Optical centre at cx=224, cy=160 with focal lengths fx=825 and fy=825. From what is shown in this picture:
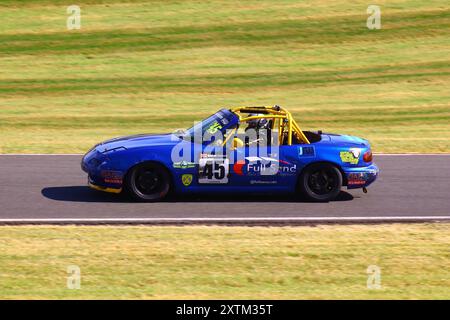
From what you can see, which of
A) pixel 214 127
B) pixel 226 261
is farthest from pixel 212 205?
pixel 226 261

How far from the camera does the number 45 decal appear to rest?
39.3 ft

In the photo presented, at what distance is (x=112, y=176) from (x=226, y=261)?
11.3 feet

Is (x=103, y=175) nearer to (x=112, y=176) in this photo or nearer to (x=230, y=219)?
(x=112, y=176)

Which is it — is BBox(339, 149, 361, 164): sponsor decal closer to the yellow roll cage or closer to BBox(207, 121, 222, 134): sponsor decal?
the yellow roll cage

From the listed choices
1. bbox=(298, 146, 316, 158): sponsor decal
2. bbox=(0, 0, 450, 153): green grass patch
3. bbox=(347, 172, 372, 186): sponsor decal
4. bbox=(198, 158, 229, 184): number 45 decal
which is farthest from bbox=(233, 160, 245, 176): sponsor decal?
bbox=(0, 0, 450, 153): green grass patch

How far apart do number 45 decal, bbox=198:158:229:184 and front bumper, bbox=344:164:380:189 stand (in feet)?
6.05

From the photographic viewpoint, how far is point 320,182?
1234 centimetres

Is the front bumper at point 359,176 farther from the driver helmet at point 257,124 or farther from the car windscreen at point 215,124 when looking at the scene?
the car windscreen at point 215,124

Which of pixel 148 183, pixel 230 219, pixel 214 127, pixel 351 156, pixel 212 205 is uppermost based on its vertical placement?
pixel 214 127

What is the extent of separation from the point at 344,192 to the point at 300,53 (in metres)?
12.5

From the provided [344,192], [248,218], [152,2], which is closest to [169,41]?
[152,2]

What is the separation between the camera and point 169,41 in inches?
1003

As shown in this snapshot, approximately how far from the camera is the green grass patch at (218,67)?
2039cm

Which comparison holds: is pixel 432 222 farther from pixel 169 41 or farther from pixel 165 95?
pixel 169 41
